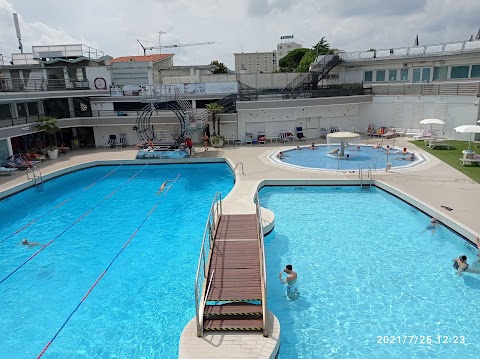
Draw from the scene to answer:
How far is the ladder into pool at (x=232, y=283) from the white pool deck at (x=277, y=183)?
371mm

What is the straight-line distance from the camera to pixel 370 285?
36.8 ft

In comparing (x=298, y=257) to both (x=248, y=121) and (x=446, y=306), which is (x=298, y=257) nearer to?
(x=446, y=306)

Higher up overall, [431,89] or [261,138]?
[431,89]

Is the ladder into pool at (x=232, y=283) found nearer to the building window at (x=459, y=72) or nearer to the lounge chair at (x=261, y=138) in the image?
the lounge chair at (x=261, y=138)

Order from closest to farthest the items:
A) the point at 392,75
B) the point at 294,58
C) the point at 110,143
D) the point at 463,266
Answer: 1. the point at 463,266
2. the point at 110,143
3. the point at 392,75
4. the point at 294,58

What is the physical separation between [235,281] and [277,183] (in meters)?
10.7

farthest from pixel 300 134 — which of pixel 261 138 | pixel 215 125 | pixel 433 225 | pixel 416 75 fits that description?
pixel 433 225

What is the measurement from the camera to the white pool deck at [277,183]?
7902 millimetres

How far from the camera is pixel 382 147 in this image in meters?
27.6

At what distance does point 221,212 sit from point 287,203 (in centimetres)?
472

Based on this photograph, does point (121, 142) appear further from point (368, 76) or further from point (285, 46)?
point (285, 46)

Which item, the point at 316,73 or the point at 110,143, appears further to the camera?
the point at 316,73

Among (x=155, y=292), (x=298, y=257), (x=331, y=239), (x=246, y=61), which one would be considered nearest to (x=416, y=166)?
(x=331, y=239)

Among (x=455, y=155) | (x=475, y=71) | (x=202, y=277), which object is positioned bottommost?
(x=202, y=277)
